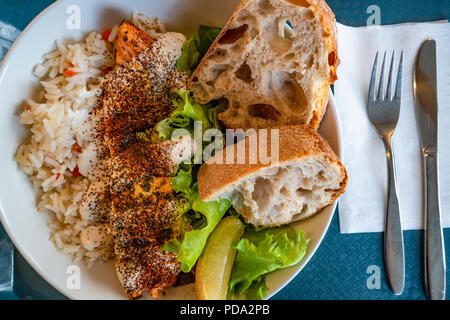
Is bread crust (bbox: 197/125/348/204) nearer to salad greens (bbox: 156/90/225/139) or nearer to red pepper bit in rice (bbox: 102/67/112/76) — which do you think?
salad greens (bbox: 156/90/225/139)

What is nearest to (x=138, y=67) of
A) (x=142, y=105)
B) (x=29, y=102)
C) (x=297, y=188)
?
(x=142, y=105)

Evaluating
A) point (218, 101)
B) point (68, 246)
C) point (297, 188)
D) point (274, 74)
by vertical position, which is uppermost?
point (274, 74)

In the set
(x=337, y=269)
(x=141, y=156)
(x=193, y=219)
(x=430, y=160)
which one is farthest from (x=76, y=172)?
(x=430, y=160)

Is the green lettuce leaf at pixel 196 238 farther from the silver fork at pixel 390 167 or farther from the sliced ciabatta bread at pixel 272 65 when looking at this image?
the silver fork at pixel 390 167

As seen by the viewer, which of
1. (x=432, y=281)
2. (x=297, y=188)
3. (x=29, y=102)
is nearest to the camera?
(x=297, y=188)

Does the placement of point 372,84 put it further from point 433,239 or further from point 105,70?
point 105,70

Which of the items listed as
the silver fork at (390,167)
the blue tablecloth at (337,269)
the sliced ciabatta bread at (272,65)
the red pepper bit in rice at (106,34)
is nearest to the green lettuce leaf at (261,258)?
the blue tablecloth at (337,269)

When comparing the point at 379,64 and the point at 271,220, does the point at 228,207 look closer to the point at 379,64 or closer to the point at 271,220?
the point at 271,220
